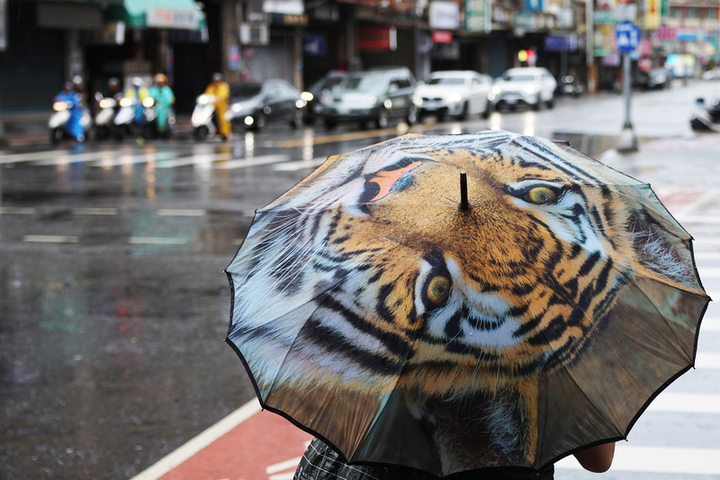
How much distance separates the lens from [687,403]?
5273mm

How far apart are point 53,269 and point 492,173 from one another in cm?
762

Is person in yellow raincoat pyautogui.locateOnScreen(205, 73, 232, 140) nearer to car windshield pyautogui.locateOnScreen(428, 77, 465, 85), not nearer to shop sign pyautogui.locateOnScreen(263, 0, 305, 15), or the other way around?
car windshield pyautogui.locateOnScreen(428, 77, 465, 85)

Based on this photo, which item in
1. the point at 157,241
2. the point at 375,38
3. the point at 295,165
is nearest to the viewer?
the point at 157,241

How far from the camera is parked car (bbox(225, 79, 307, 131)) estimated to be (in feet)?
91.5

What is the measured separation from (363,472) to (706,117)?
92.1 ft

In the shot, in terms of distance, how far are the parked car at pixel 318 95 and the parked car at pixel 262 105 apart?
0.54m

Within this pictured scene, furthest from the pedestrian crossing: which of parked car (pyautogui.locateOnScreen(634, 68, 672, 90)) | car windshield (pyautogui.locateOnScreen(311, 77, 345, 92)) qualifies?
parked car (pyautogui.locateOnScreen(634, 68, 672, 90))

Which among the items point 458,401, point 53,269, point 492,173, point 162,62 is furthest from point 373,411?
point 162,62

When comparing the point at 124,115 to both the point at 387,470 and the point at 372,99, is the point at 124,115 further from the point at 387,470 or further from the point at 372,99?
the point at 387,470

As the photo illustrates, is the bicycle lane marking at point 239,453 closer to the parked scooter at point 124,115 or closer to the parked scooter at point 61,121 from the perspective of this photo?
the parked scooter at point 61,121

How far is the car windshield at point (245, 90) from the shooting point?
2873 cm

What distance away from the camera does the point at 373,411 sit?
69.4 inches

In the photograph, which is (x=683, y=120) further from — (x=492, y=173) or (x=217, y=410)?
(x=492, y=173)

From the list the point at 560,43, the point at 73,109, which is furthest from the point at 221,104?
the point at 560,43
